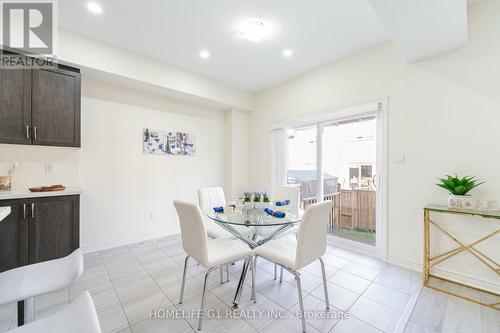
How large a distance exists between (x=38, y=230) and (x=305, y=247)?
9.31 feet

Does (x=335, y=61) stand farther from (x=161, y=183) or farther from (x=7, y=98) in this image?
(x=7, y=98)

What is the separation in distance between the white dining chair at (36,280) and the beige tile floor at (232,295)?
81 centimetres

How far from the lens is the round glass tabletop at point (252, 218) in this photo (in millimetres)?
1831

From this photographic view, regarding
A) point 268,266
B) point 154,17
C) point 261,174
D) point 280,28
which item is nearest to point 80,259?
point 268,266

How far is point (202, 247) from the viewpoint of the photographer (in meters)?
1.60

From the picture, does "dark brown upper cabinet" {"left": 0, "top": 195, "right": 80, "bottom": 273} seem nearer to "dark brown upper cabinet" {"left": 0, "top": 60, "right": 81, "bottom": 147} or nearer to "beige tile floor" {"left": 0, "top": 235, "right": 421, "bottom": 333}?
"beige tile floor" {"left": 0, "top": 235, "right": 421, "bottom": 333}

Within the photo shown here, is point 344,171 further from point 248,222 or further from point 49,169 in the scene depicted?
point 49,169

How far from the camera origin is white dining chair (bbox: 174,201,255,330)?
5.14ft

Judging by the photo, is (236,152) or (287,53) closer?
(287,53)

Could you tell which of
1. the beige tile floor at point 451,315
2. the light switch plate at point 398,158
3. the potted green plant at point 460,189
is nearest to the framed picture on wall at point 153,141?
the light switch plate at point 398,158

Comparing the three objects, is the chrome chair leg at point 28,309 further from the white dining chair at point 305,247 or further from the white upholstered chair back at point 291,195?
the white upholstered chair back at point 291,195

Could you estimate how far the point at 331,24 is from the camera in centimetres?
238

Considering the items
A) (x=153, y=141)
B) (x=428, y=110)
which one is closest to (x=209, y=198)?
(x=153, y=141)

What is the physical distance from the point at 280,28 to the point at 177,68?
1.81m
